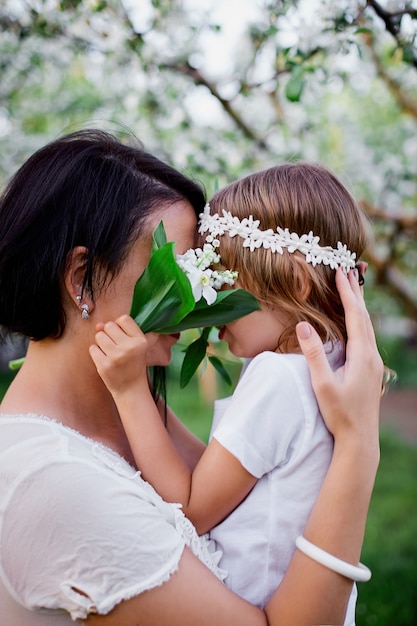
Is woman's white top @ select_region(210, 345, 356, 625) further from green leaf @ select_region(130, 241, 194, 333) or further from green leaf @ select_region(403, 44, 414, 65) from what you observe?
green leaf @ select_region(403, 44, 414, 65)

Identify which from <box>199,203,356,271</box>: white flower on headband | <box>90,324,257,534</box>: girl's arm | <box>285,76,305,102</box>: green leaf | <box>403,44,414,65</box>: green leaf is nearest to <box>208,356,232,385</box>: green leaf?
<box>199,203,356,271</box>: white flower on headband

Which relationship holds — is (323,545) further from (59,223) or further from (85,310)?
(59,223)

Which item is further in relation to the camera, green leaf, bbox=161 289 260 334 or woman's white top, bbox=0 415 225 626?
green leaf, bbox=161 289 260 334

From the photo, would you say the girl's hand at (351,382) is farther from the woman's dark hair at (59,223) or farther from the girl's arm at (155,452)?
the woman's dark hair at (59,223)

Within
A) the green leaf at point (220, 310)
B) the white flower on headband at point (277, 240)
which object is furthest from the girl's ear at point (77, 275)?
the white flower on headband at point (277, 240)

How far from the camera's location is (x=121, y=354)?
1779mm

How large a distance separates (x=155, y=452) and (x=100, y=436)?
226 millimetres

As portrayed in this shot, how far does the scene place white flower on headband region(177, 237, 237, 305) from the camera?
190 centimetres

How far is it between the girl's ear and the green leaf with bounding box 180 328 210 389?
0.44 meters

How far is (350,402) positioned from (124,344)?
585mm

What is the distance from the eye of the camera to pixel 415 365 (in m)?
14.5

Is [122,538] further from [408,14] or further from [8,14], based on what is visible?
[8,14]

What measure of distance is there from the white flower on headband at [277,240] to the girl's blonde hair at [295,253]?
2cm

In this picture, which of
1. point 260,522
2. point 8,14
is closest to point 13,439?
point 260,522
